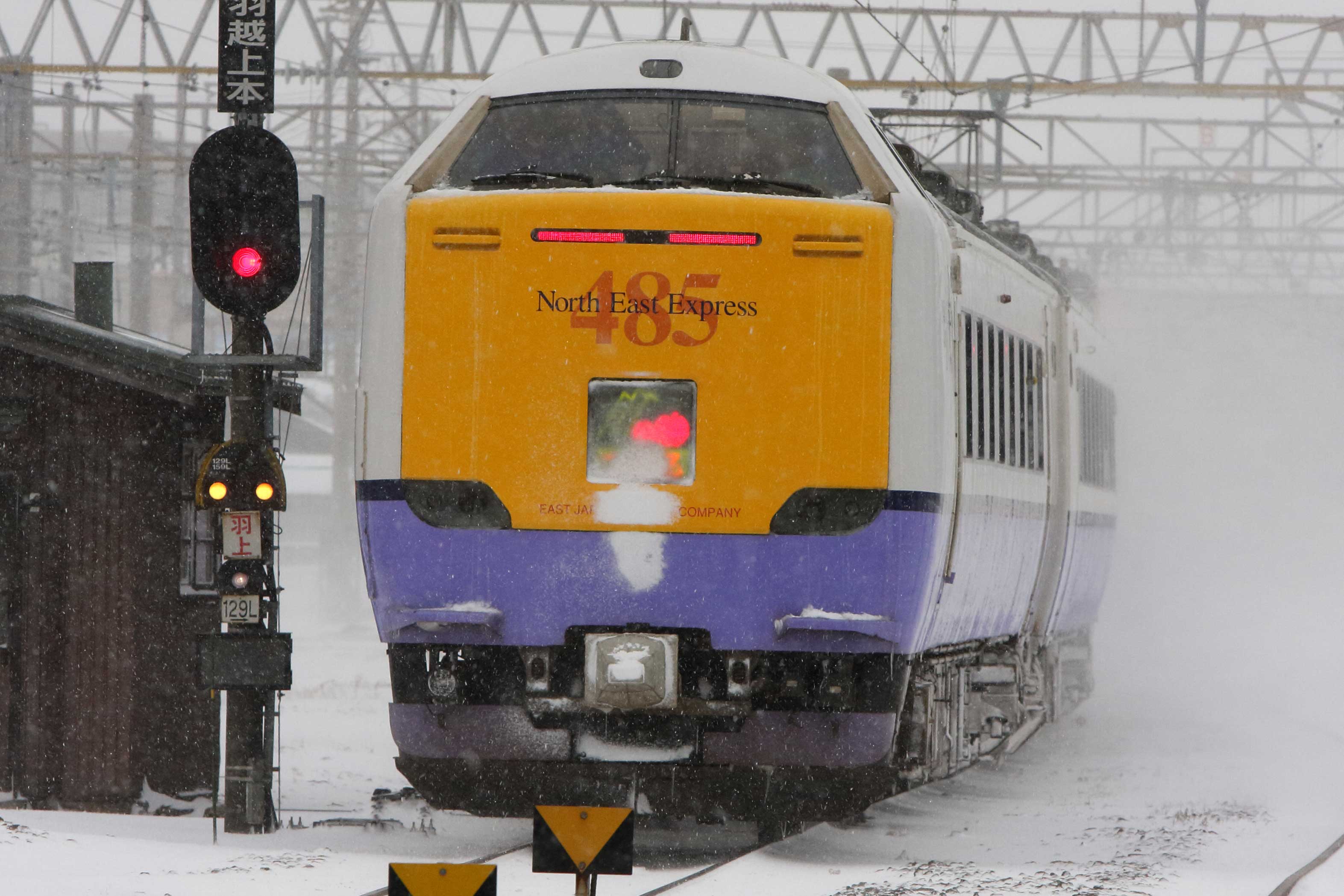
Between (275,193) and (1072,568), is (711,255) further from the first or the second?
(1072,568)

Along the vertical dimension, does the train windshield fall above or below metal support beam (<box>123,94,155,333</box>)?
below

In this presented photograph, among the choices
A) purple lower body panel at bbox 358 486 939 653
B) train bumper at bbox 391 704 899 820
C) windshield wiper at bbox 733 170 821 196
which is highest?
windshield wiper at bbox 733 170 821 196

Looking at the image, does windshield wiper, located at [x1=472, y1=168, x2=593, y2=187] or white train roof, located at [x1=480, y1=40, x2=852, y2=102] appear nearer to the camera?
windshield wiper, located at [x1=472, y1=168, x2=593, y2=187]

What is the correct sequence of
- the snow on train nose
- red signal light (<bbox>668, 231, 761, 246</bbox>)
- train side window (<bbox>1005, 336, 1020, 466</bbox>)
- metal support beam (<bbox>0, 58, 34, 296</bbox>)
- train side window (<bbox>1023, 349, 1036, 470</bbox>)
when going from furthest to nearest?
metal support beam (<bbox>0, 58, 34, 296</bbox>)
train side window (<bbox>1023, 349, 1036, 470</bbox>)
train side window (<bbox>1005, 336, 1020, 466</bbox>)
red signal light (<bbox>668, 231, 761, 246</bbox>)
the snow on train nose

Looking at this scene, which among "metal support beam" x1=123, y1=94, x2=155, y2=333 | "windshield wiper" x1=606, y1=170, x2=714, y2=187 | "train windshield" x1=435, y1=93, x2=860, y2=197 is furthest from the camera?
"metal support beam" x1=123, y1=94, x2=155, y2=333

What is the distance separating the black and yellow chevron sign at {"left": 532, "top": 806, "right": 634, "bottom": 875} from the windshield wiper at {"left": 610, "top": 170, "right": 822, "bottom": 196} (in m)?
3.59

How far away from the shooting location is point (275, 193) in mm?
10641

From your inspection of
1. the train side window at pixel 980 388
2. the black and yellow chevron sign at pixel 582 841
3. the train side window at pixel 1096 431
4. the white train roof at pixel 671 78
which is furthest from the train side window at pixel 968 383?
the train side window at pixel 1096 431

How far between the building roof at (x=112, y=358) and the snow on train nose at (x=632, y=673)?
4853mm

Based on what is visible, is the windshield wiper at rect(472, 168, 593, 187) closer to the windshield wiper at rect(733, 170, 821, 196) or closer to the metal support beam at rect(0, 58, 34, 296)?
the windshield wiper at rect(733, 170, 821, 196)

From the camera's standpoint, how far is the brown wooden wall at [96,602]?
1294 cm

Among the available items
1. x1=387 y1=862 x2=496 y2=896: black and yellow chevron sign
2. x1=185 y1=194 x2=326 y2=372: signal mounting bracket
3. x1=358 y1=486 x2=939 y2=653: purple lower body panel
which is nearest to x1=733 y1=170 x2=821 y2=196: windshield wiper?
x1=358 y1=486 x2=939 y2=653: purple lower body panel

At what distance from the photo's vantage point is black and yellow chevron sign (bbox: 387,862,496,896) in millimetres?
5547

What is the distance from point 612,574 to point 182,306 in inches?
1479
